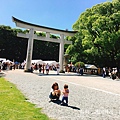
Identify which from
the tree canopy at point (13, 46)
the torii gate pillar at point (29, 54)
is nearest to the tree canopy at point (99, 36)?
the torii gate pillar at point (29, 54)

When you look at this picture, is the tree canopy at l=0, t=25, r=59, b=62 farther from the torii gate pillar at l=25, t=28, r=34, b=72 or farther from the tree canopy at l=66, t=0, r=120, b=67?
the torii gate pillar at l=25, t=28, r=34, b=72

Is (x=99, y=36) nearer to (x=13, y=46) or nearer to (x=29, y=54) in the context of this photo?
(x=29, y=54)

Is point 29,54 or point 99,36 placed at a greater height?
point 99,36

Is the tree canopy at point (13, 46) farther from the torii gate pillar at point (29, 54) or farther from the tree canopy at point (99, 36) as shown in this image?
the torii gate pillar at point (29, 54)

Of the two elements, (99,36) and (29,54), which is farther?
(99,36)

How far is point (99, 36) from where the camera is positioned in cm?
2964

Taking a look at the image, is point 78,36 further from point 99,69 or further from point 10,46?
point 10,46

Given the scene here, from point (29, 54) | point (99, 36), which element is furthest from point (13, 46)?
point (99, 36)

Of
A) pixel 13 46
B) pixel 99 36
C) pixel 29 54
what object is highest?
pixel 13 46

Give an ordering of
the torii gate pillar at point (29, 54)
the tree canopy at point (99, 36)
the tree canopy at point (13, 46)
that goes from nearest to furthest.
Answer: the torii gate pillar at point (29, 54) < the tree canopy at point (99, 36) < the tree canopy at point (13, 46)

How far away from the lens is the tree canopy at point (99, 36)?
2808 centimetres

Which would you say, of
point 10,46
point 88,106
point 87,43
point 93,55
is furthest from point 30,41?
point 10,46

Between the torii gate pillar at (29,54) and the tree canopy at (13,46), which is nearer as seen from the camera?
the torii gate pillar at (29,54)

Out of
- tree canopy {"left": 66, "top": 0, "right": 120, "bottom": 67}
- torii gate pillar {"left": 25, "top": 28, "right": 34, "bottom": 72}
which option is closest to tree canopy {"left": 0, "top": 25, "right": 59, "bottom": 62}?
tree canopy {"left": 66, "top": 0, "right": 120, "bottom": 67}
